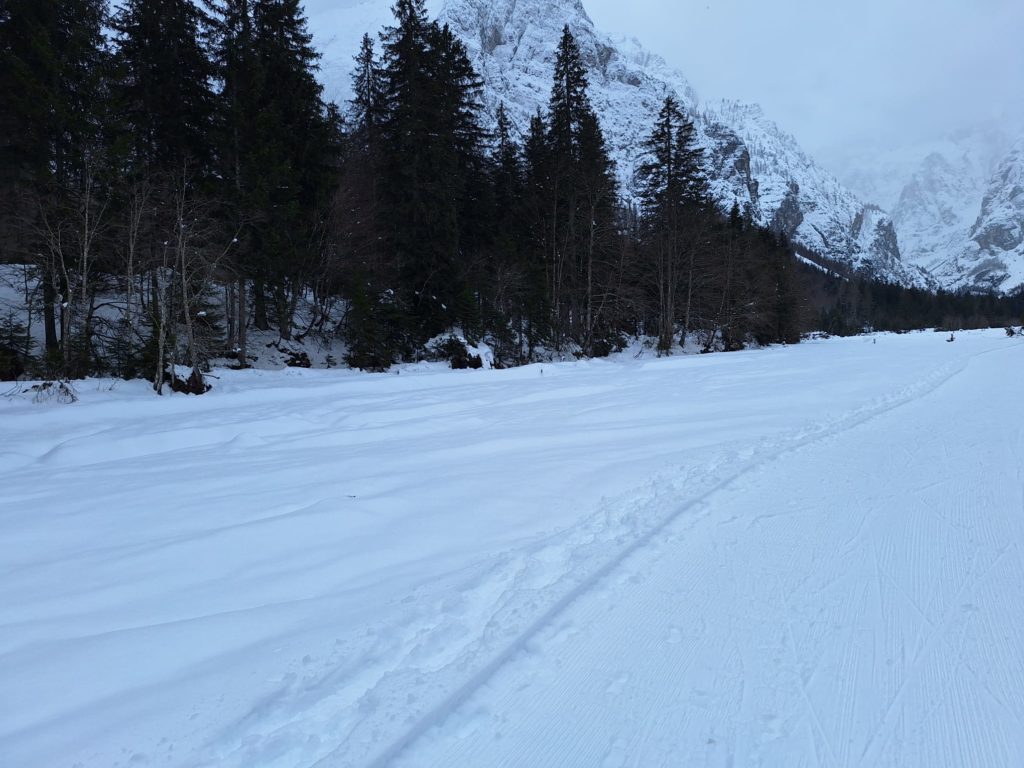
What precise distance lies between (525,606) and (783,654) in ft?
4.73

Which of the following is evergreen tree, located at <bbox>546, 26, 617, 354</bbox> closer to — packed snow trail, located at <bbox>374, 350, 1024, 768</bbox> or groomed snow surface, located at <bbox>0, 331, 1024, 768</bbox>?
groomed snow surface, located at <bbox>0, 331, 1024, 768</bbox>

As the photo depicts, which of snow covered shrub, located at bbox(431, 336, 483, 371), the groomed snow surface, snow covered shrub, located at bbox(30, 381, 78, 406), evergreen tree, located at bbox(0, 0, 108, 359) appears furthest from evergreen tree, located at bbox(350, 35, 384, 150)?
the groomed snow surface

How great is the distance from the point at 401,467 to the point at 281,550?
7.85 ft

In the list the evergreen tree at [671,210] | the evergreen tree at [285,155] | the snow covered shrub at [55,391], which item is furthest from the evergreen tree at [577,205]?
the snow covered shrub at [55,391]

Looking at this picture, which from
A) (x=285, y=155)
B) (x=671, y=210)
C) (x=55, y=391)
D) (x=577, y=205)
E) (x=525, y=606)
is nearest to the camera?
(x=525, y=606)

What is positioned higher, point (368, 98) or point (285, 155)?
point (368, 98)

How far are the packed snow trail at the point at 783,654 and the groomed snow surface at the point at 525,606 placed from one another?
1 centimetres

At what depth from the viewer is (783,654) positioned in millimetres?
2650

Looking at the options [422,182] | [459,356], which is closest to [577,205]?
[422,182]

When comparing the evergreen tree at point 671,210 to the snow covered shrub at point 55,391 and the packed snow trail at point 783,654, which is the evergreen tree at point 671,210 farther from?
the packed snow trail at point 783,654

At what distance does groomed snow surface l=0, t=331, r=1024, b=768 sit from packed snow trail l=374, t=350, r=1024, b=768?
1 cm

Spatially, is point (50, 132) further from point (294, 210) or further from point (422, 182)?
point (422, 182)

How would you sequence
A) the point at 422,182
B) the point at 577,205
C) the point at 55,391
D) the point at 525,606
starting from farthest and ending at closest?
the point at 577,205, the point at 422,182, the point at 55,391, the point at 525,606

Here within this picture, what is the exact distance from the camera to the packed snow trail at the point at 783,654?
213cm
